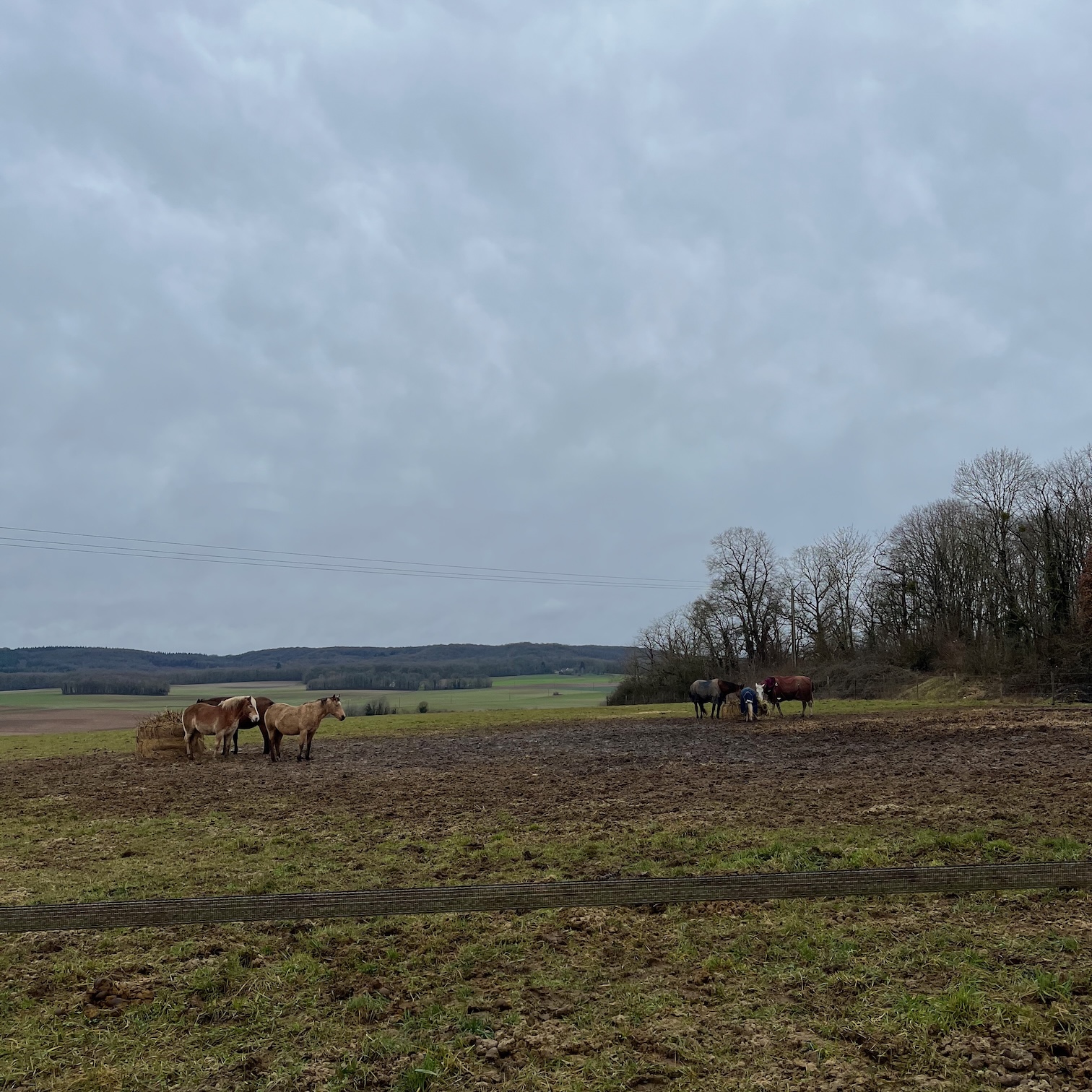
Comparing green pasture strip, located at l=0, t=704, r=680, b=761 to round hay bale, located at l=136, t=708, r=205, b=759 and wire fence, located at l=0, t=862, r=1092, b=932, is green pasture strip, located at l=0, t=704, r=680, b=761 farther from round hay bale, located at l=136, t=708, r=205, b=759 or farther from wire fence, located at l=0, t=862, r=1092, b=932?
wire fence, located at l=0, t=862, r=1092, b=932

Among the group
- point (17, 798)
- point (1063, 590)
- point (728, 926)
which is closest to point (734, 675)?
point (1063, 590)

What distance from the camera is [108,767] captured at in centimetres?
1838

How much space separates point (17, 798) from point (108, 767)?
4571 millimetres

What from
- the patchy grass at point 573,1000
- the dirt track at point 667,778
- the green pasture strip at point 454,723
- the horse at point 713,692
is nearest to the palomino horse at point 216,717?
the dirt track at point 667,778

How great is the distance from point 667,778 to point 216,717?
37.8 feet

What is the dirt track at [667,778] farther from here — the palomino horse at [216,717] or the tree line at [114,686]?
the tree line at [114,686]

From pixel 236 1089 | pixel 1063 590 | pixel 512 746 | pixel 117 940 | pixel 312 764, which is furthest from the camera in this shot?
pixel 1063 590

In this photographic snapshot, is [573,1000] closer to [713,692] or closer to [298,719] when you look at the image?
[298,719]

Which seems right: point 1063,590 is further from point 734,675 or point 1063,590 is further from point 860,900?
point 860,900

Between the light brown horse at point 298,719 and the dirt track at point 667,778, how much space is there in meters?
0.54

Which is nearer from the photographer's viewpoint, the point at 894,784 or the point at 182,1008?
the point at 182,1008

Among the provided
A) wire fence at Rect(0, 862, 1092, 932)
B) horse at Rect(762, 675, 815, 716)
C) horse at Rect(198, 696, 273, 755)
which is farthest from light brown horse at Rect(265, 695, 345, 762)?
horse at Rect(762, 675, 815, 716)

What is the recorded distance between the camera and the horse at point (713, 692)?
3022 centimetres

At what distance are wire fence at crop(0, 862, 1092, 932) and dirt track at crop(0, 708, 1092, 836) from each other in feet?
12.3
